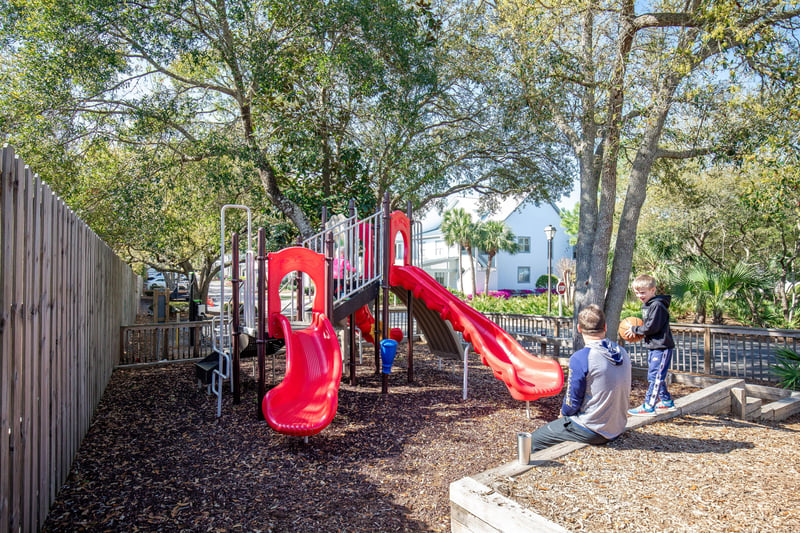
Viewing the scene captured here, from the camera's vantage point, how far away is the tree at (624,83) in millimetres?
6828

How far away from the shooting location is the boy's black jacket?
5000mm

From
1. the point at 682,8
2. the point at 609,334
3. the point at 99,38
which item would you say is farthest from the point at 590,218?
the point at 99,38

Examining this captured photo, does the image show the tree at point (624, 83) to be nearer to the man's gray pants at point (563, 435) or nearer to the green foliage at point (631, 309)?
the man's gray pants at point (563, 435)

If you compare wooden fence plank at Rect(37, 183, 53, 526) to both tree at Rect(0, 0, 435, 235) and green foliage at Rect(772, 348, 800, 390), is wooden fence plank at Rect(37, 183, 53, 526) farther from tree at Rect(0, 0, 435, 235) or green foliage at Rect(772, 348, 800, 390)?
green foliage at Rect(772, 348, 800, 390)

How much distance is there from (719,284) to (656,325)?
33.0ft

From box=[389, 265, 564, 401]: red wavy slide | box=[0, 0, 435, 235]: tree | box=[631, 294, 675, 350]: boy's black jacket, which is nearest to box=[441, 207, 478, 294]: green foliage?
box=[0, 0, 435, 235]: tree

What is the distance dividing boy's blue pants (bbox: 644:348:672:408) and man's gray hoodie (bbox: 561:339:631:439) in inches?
52.2

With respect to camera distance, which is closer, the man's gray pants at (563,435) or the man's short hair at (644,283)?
the man's gray pants at (563,435)

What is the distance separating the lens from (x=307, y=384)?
5719mm

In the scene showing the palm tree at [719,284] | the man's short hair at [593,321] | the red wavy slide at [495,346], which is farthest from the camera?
the palm tree at [719,284]

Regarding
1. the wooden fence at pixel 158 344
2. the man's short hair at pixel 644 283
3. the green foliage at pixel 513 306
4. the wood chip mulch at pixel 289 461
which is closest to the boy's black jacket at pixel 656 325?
the man's short hair at pixel 644 283

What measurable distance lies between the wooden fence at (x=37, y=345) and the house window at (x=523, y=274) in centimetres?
3577

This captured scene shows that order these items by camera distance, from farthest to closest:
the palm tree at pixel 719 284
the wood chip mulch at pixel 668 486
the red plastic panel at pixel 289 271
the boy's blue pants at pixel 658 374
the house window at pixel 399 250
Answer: the palm tree at pixel 719 284, the house window at pixel 399 250, the red plastic panel at pixel 289 271, the boy's blue pants at pixel 658 374, the wood chip mulch at pixel 668 486

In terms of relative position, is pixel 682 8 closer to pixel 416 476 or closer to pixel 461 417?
pixel 461 417
